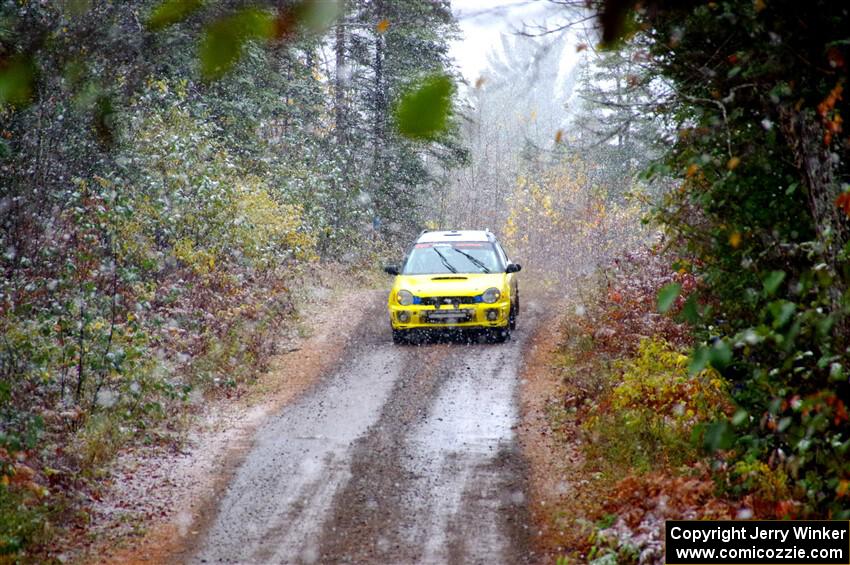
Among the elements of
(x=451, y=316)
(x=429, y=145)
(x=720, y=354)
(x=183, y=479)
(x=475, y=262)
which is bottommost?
(x=183, y=479)

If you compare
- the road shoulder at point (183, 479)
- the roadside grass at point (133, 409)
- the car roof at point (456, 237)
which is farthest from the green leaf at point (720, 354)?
the car roof at point (456, 237)

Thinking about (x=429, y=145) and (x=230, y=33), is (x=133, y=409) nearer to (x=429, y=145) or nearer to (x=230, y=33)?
(x=429, y=145)

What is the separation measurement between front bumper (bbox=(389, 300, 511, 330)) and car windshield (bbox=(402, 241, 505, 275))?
980 mm

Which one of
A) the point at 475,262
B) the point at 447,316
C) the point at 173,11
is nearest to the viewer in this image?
the point at 173,11

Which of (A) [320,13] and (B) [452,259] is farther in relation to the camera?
(B) [452,259]

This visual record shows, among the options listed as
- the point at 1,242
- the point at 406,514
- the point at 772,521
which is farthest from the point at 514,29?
the point at 1,242

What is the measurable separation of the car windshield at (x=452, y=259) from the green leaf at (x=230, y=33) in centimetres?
1290

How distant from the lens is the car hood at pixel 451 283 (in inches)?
561

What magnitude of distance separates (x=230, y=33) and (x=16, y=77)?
636 millimetres

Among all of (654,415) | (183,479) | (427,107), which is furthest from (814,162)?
(183,479)

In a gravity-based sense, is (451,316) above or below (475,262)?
below

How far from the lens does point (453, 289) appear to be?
1426cm

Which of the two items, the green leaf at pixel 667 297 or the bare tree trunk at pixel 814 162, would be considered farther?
the bare tree trunk at pixel 814 162

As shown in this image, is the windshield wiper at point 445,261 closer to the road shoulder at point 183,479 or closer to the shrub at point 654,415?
the road shoulder at point 183,479
